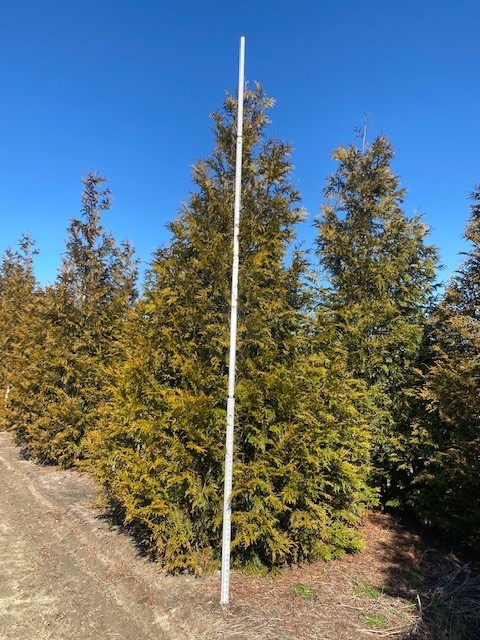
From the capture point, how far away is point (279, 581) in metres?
4.69

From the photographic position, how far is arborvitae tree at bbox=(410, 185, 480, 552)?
17.7ft

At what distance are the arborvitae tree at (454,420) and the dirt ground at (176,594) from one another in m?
0.71

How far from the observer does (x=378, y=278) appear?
738cm

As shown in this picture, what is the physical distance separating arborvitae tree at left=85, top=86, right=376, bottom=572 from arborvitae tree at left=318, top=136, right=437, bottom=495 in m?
1.83

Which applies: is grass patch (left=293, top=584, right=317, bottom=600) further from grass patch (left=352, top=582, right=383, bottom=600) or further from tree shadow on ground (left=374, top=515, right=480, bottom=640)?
tree shadow on ground (left=374, top=515, right=480, bottom=640)

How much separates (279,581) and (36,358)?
24.9 feet

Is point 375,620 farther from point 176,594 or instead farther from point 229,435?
point 229,435

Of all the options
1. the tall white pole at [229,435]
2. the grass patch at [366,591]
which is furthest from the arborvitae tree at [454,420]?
the tall white pole at [229,435]

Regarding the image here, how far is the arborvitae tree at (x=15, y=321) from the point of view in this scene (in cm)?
1115

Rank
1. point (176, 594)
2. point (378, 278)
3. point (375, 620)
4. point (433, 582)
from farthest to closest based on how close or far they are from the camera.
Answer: point (378, 278), point (433, 582), point (176, 594), point (375, 620)

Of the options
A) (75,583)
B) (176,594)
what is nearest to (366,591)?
(176,594)

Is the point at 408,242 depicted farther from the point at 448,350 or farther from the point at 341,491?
the point at 341,491

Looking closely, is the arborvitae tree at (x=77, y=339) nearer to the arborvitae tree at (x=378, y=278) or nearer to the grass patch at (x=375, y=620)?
the arborvitae tree at (x=378, y=278)

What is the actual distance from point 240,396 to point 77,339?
5.92 m
